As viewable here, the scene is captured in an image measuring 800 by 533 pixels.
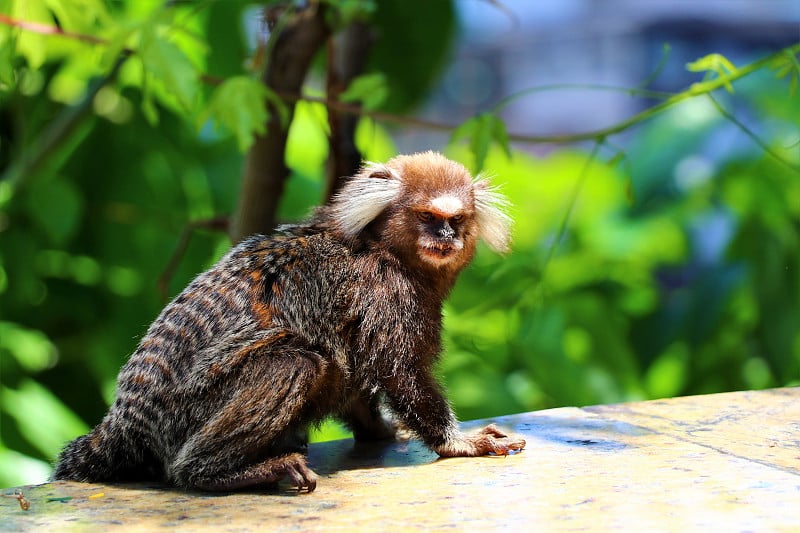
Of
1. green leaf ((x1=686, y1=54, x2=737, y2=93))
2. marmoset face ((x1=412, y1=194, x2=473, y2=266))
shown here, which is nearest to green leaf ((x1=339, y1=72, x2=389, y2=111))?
marmoset face ((x1=412, y1=194, x2=473, y2=266))

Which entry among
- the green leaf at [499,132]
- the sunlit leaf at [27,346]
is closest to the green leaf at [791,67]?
the green leaf at [499,132]

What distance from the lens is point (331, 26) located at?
15.6ft

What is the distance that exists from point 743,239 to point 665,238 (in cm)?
65

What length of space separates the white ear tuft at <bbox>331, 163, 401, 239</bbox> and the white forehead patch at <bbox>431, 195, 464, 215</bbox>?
155 mm

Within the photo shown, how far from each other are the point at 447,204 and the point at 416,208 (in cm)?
11

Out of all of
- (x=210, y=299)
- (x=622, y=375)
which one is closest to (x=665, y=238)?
(x=622, y=375)

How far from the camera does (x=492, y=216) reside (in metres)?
3.90

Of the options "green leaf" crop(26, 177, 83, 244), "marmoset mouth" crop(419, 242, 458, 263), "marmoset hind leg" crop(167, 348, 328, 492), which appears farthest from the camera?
"green leaf" crop(26, 177, 83, 244)

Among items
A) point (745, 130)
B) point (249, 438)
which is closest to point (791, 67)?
point (745, 130)

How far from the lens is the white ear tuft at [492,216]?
386 centimetres

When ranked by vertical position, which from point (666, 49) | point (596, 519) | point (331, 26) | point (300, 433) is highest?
point (331, 26)

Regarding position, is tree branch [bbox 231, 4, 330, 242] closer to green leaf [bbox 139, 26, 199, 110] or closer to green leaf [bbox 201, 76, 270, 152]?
green leaf [bbox 201, 76, 270, 152]

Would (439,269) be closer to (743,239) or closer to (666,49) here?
(666,49)

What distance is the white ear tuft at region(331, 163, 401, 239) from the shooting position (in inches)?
142
